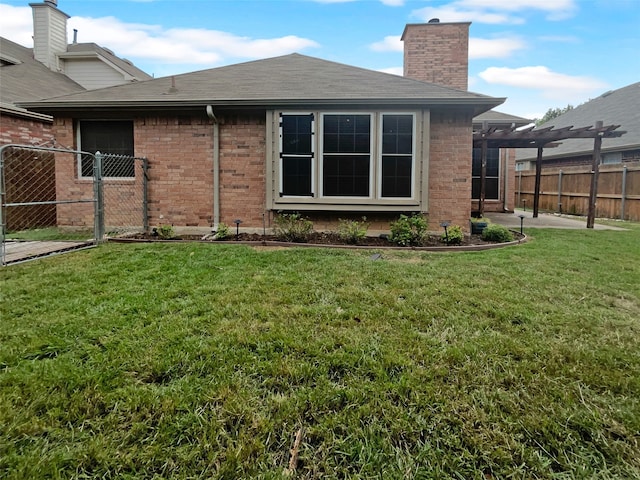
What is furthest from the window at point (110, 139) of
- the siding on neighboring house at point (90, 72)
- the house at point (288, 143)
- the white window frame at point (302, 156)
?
the siding on neighboring house at point (90, 72)

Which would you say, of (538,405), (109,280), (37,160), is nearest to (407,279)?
(538,405)

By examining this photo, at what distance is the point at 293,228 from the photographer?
24.6 feet

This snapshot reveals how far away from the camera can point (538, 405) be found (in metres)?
2.18

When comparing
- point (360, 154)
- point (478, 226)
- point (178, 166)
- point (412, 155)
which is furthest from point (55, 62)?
point (478, 226)

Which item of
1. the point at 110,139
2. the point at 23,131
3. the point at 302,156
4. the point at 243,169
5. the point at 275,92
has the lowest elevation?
the point at 243,169

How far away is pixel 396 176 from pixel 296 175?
1.98 meters

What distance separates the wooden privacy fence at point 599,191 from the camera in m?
13.0

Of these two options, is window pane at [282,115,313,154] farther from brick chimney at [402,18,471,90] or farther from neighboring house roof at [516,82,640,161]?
neighboring house roof at [516,82,640,161]

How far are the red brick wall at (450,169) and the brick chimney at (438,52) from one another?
17.1 feet

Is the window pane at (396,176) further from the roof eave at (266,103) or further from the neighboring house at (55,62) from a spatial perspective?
the neighboring house at (55,62)

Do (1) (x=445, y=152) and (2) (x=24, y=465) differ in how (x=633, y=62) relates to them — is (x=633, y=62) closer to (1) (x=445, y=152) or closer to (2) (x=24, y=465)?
(1) (x=445, y=152)

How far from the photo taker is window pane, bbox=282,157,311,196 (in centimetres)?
796

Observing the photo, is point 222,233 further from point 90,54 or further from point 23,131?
point 90,54

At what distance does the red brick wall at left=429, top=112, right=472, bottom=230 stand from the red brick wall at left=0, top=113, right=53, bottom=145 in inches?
386
